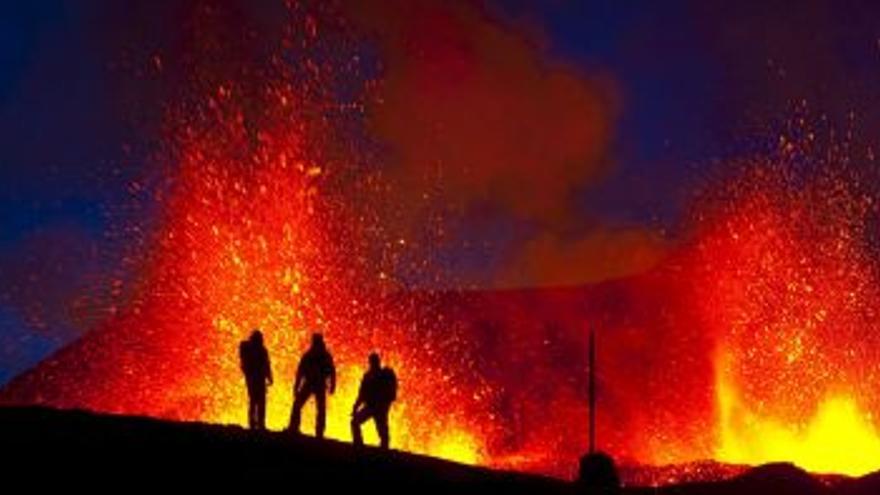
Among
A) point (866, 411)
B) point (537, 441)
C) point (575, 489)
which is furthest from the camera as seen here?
point (537, 441)

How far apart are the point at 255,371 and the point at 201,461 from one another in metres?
4.02

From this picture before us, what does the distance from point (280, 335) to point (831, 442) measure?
64.3 feet

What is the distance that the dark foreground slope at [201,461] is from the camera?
1659cm

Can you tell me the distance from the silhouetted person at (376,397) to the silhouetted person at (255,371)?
1.68 meters

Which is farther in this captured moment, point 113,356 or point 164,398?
point 113,356

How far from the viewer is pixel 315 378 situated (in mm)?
20938

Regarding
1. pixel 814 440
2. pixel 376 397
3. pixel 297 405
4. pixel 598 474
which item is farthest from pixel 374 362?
pixel 814 440

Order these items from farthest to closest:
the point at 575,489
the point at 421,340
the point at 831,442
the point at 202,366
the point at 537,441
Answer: the point at 421,340 < the point at 202,366 < the point at 537,441 < the point at 831,442 < the point at 575,489

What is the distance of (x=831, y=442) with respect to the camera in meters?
47.0

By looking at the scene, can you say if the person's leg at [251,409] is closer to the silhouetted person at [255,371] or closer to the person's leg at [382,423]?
the silhouetted person at [255,371]

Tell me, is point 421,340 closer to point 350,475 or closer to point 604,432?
point 604,432

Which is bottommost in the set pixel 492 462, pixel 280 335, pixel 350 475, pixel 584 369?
pixel 350 475

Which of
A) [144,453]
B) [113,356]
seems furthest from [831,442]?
[113,356]

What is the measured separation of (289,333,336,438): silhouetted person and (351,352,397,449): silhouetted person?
0.62 m
